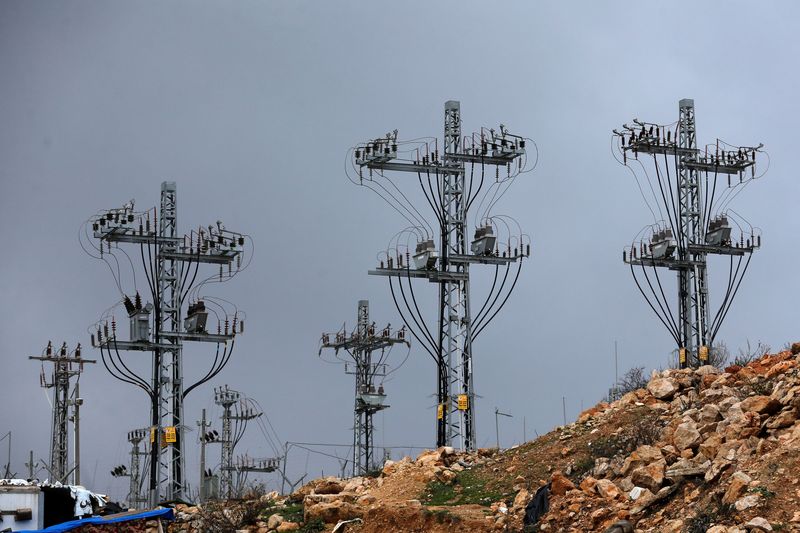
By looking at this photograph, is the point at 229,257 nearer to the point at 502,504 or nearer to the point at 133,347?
the point at 133,347

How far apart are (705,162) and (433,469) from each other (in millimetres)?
22868

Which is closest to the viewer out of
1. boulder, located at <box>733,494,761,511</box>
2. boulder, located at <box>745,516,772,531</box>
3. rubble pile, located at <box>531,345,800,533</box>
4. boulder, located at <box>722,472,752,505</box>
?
boulder, located at <box>745,516,772,531</box>

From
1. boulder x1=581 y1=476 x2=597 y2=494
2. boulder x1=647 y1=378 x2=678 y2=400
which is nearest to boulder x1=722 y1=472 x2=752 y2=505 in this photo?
boulder x1=581 y1=476 x2=597 y2=494

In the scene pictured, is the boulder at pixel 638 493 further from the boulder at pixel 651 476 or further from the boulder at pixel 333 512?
the boulder at pixel 333 512

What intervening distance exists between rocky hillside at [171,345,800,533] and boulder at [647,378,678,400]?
0.10 ft

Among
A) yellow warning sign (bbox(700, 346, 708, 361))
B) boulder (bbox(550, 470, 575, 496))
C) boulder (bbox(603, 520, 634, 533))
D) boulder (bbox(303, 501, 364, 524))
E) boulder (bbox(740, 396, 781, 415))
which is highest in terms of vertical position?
yellow warning sign (bbox(700, 346, 708, 361))

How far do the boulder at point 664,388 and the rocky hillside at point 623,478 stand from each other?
0.03 metres

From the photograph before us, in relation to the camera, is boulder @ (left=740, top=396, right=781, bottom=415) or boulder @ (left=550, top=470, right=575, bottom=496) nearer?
boulder @ (left=740, top=396, right=781, bottom=415)

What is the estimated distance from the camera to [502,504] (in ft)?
86.4

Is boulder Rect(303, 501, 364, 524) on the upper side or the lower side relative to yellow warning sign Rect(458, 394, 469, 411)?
lower

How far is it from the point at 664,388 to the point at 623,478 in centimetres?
622

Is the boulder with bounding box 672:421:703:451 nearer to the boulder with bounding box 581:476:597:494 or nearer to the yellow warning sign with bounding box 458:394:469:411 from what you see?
the boulder with bounding box 581:476:597:494

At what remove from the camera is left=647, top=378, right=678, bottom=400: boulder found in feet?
97.3

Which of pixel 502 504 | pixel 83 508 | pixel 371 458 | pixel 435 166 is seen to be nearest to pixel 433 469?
pixel 502 504
